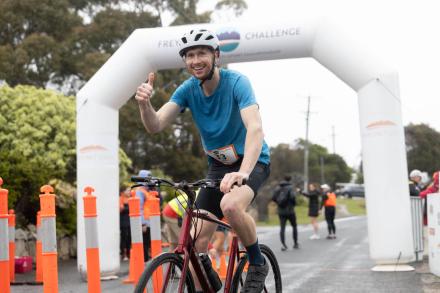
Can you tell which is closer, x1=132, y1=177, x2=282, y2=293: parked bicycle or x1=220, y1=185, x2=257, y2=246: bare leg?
x1=132, y1=177, x2=282, y2=293: parked bicycle

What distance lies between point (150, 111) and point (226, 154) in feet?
2.07

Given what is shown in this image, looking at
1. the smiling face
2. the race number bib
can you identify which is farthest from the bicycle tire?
the smiling face

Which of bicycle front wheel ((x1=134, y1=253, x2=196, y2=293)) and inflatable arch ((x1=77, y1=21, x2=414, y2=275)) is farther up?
inflatable arch ((x1=77, y1=21, x2=414, y2=275))

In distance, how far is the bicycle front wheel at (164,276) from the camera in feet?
12.0

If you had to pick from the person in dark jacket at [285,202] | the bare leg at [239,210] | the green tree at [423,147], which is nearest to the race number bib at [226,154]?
the bare leg at [239,210]

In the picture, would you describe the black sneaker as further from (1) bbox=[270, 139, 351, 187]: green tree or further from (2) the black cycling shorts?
(1) bbox=[270, 139, 351, 187]: green tree

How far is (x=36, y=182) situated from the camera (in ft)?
Answer: 47.5

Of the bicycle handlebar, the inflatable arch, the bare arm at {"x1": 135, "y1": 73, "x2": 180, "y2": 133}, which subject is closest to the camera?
the bicycle handlebar

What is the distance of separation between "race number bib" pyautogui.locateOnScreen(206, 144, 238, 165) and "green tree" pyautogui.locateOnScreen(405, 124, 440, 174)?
70.3 meters

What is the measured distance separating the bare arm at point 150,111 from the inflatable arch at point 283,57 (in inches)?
237

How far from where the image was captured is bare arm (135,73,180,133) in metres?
4.10

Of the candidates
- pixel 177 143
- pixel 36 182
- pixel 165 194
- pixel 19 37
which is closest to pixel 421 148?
pixel 177 143

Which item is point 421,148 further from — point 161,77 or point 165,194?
point 165,194

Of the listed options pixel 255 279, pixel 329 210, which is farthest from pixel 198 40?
pixel 329 210
